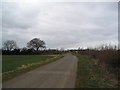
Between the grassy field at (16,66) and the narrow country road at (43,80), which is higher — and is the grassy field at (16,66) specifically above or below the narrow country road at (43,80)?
below

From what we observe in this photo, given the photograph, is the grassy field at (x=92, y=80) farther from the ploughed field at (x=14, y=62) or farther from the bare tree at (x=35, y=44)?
the bare tree at (x=35, y=44)

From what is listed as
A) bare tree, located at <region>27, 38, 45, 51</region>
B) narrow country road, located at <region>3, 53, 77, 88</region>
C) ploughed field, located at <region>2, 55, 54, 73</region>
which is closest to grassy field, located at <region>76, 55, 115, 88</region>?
narrow country road, located at <region>3, 53, 77, 88</region>

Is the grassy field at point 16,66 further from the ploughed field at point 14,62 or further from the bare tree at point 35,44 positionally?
the bare tree at point 35,44

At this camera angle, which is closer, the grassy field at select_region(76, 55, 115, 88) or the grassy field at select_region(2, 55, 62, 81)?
the grassy field at select_region(76, 55, 115, 88)

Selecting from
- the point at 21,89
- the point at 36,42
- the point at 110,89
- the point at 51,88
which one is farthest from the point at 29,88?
the point at 36,42

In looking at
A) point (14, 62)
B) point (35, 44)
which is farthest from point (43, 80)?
point (35, 44)

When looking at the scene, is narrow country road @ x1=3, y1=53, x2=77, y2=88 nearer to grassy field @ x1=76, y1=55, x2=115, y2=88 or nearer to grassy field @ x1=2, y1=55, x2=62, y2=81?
grassy field @ x1=76, y1=55, x2=115, y2=88

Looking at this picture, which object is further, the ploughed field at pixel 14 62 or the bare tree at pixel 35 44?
the bare tree at pixel 35 44

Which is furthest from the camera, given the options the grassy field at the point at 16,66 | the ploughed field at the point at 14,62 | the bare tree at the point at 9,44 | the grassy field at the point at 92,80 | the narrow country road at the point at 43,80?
the bare tree at the point at 9,44

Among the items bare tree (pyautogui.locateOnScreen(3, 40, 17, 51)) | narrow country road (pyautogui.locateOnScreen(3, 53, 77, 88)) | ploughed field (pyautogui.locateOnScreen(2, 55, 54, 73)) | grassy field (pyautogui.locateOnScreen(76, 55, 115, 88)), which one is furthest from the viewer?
bare tree (pyautogui.locateOnScreen(3, 40, 17, 51))

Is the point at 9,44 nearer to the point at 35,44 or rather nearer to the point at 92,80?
the point at 35,44

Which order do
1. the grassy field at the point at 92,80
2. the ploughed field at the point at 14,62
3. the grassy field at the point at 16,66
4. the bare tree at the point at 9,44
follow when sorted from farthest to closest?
the bare tree at the point at 9,44 < the ploughed field at the point at 14,62 < the grassy field at the point at 16,66 < the grassy field at the point at 92,80

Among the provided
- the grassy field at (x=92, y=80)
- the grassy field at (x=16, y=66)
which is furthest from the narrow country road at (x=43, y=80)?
the grassy field at (x=16, y=66)

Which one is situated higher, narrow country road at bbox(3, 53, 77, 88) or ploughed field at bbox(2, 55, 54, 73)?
narrow country road at bbox(3, 53, 77, 88)
